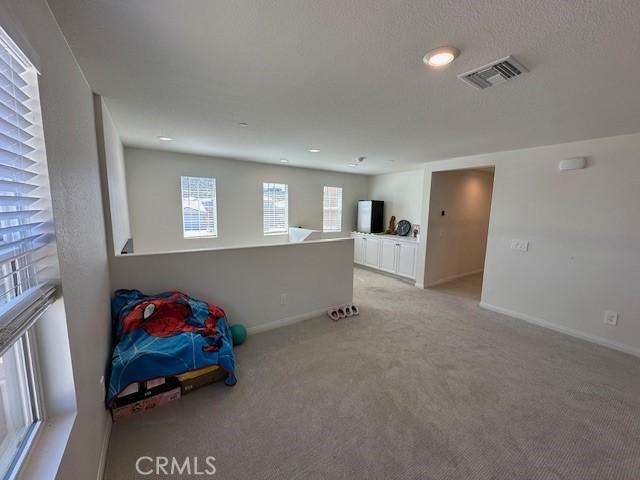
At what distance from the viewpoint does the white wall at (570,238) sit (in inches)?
107

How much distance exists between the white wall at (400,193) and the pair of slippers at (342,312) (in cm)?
293

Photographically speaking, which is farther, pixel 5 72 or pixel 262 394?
pixel 262 394

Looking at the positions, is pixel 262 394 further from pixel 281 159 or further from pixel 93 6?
pixel 281 159

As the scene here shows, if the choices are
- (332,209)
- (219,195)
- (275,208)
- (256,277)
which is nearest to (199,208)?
(219,195)

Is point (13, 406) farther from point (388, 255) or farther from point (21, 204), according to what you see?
point (388, 255)

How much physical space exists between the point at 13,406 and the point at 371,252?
220 inches

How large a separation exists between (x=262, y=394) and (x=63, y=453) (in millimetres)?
1249

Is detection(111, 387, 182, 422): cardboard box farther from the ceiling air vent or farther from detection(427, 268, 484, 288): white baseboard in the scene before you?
detection(427, 268, 484, 288): white baseboard

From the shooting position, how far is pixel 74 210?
131 cm

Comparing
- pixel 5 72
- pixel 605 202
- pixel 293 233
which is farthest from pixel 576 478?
pixel 293 233

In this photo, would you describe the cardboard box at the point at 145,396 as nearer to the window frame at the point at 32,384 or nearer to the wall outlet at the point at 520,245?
the window frame at the point at 32,384

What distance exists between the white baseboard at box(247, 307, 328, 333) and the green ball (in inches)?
8.3

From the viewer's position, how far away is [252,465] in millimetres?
1470

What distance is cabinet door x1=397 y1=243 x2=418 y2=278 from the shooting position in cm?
507
